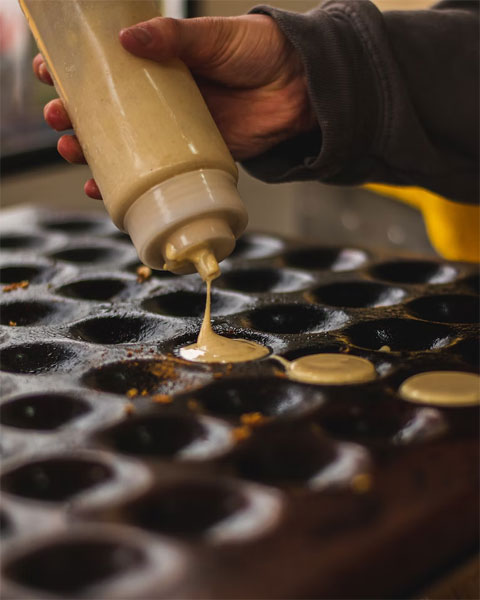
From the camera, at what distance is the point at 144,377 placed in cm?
78

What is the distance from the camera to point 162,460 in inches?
23.9

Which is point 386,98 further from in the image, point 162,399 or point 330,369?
point 162,399

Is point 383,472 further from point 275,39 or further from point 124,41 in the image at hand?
point 275,39

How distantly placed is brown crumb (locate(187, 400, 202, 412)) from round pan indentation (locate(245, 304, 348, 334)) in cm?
24

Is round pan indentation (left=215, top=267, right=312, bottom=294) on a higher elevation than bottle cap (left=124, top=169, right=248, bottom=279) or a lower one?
lower

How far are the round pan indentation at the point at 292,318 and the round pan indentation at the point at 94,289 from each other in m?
0.22

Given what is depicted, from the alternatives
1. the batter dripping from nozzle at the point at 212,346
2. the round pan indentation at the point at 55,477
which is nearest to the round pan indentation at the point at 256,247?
the batter dripping from nozzle at the point at 212,346

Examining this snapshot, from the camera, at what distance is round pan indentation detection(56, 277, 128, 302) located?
3.49 feet

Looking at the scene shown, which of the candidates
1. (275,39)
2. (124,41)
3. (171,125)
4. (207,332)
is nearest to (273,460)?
(207,332)

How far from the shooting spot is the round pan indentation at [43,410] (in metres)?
0.69

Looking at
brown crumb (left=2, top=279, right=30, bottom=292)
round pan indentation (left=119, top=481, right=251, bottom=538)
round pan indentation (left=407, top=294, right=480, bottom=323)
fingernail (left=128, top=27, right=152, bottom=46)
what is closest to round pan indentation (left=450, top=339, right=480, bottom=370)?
round pan indentation (left=407, top=294, right=480, bottom=323)

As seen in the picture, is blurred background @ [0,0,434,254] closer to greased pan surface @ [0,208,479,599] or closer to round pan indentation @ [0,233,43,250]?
round pan indentation @ [0,233,43,250]

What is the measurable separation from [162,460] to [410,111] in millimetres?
754

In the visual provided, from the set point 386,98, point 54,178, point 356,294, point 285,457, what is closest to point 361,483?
point 285,457
